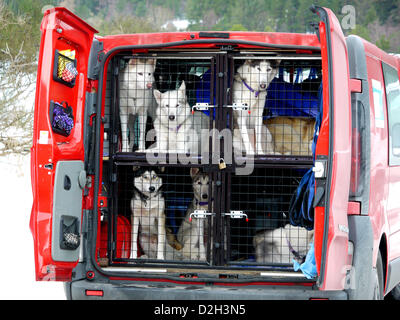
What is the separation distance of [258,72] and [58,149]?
1.84 metres

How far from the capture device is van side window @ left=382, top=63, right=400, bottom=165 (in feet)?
14.4

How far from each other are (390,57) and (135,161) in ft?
7.17

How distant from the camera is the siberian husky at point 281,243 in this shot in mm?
4906

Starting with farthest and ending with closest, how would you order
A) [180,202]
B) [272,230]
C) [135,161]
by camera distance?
[180,202] → [272,230] → [135,161]

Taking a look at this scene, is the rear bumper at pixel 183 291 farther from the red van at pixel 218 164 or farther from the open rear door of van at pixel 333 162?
the open rear door of van at pixel 333 162

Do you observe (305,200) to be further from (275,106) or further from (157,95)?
(157,95)

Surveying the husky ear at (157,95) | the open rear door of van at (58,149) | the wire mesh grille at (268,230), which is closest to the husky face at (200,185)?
the wire mesh grille at (268,230)

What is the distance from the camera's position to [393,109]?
459 centimetres

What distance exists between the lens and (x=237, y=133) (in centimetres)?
520

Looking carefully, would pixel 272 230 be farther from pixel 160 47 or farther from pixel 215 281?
pixel 160 47

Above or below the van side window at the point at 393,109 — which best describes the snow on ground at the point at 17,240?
below

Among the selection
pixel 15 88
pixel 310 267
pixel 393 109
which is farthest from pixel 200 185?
pixel 15 88

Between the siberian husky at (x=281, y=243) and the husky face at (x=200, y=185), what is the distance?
1.85 feet

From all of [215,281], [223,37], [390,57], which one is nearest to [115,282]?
[215,281]
